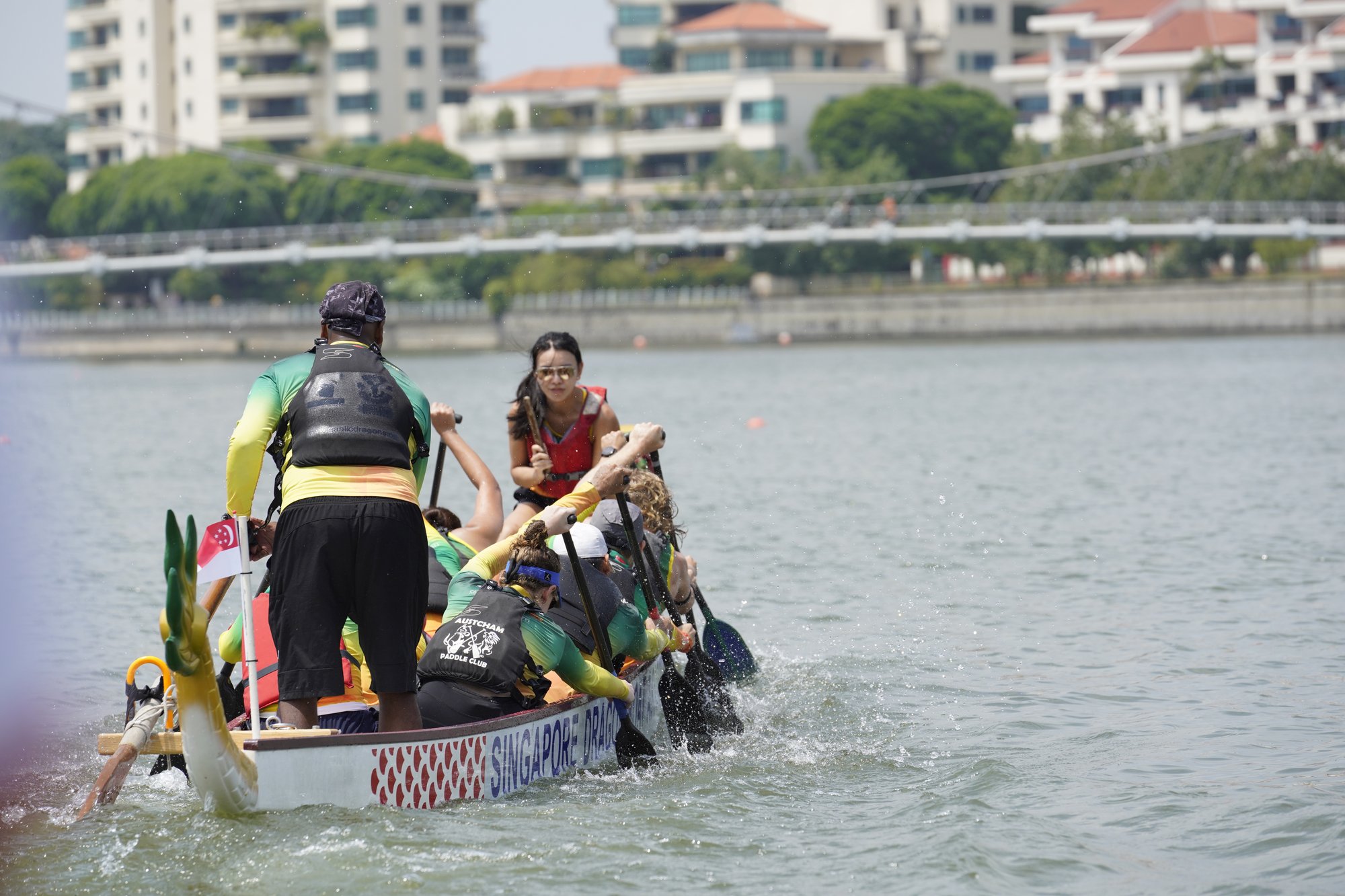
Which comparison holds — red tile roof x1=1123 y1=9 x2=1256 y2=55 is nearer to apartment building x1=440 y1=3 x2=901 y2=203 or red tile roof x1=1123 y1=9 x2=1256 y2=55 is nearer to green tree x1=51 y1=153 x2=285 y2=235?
apartment building x1=440 y1=3 x2=901 y2=203

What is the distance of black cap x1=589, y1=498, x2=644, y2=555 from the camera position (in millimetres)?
8156

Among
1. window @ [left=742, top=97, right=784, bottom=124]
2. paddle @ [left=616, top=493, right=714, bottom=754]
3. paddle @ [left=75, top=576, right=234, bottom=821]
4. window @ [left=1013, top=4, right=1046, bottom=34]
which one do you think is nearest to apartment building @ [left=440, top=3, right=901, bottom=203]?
window @ [left=742, top=97, right=784, bottom=124]

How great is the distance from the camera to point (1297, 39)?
7631 cm

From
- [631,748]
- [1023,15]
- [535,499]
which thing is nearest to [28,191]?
[1023,15]

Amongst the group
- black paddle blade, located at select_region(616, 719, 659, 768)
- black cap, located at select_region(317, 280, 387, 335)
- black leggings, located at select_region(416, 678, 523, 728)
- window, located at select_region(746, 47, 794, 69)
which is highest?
window, located at select_region(746, 47, 794, 69)

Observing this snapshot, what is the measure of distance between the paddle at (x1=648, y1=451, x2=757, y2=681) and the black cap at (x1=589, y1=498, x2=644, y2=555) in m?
1.28

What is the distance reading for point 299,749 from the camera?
627 cm

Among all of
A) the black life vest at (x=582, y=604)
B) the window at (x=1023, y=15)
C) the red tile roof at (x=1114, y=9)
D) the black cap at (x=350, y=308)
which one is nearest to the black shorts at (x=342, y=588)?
the black cap at (x=350, y=308)

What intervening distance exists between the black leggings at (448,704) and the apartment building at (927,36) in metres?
82.6

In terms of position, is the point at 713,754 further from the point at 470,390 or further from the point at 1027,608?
the point at 470,390

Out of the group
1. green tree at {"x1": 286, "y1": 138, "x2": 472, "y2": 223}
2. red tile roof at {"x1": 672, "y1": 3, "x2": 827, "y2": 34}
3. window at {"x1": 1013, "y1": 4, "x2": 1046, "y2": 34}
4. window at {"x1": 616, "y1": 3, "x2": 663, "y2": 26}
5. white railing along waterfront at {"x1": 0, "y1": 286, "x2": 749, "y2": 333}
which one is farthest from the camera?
window at {"x1": 616, "y1": 3, "x2": 663, "y2": 26}

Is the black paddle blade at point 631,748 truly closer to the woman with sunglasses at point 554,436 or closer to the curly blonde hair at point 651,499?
the curly blonde hair at point 651,499

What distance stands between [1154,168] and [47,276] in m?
39.3

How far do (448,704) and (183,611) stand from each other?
1.50 m
